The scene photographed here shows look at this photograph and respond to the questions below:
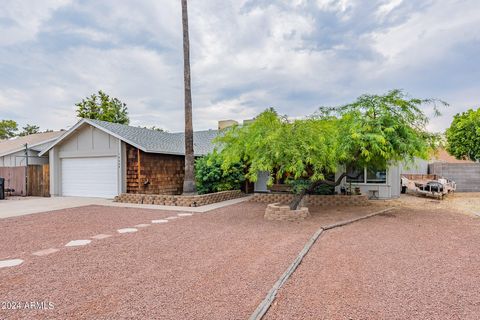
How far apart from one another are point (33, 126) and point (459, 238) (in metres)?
53.9

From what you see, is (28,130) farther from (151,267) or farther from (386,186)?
(151,267)

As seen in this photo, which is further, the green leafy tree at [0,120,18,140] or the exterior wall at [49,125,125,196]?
the green leafy tree at [0,120,18,140]

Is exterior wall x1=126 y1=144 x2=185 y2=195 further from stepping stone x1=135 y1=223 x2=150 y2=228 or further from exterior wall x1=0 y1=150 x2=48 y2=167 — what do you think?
exterior wall x1=0 y1=150 x2=48 y2=167

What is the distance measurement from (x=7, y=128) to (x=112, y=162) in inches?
1593

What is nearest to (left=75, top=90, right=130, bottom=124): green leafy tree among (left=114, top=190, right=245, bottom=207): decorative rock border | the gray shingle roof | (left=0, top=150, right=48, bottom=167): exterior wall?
(left=0, top=150, right=48, bottom=167): exterior wall

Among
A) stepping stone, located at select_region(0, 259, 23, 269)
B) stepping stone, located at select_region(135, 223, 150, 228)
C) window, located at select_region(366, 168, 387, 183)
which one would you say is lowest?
stepping stone, located at select_region(135, 223, 150, 228)

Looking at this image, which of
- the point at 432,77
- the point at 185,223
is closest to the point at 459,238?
the point at 185,223

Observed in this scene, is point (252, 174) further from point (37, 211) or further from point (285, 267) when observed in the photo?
point (37, 211)

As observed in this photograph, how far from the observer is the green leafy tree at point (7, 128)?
39.9 metres

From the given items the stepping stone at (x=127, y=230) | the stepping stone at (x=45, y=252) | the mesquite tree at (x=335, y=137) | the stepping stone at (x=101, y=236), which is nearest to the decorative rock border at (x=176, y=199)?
the mesquite tree at (x=335, y=137)

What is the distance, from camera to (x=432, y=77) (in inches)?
488

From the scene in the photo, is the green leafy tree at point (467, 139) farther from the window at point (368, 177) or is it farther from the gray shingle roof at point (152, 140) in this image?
the gray shingle roof at point (152, 140)

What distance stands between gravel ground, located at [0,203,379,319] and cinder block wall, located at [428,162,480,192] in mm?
13983

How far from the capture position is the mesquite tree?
24.5 feet
